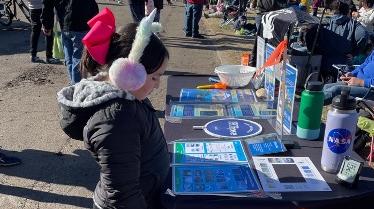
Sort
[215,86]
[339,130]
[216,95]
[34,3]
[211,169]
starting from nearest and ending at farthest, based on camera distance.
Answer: [339,130]
[211,169]
[216,95]
[215,86]
[34,3]

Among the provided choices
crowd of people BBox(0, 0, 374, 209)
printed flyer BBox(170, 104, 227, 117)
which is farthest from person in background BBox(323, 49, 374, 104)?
crowd of people BBox(0, 0, 374, 209)

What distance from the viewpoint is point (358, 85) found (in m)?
4.23

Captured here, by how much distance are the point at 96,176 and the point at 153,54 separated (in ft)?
7.33

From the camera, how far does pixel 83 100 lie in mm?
1489

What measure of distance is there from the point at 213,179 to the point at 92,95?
535 millimetres

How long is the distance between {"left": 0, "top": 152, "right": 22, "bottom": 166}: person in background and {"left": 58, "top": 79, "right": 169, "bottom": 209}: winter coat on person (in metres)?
2.36

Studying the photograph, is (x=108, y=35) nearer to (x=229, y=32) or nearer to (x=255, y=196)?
(x=255, y=196)

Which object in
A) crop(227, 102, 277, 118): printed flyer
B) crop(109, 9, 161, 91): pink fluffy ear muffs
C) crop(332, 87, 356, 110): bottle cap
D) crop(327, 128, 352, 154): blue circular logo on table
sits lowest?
crop(227, 102, 277, 118): printed flyer

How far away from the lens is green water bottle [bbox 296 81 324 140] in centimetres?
189

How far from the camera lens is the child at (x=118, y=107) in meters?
1.40

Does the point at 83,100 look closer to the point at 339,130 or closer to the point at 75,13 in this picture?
the point at 339,130

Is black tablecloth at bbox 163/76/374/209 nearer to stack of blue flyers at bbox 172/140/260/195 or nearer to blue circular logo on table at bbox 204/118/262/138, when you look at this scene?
stack of blue flyers at bbox 172/140/260/195

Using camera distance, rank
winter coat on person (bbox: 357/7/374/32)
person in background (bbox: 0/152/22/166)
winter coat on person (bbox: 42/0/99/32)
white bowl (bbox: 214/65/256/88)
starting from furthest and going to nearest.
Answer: winter coat on person (bbox: 357/7/374/32)
winter coat on person (bbox: 42/0/99/32)
person in background (bbox: 0/152/22/166)
white bowl (bbox: 214/65/256/88)

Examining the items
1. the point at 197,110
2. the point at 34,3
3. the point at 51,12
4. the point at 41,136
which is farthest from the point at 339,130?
the point at 34,3
